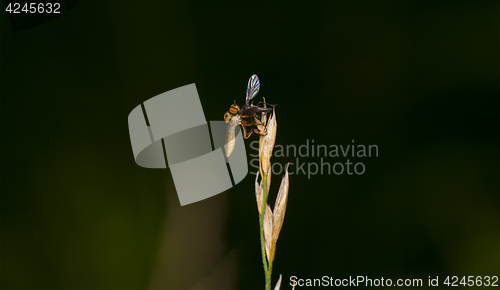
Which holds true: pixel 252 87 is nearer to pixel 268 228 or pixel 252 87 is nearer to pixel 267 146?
pixel 267 146

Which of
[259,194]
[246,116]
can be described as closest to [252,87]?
[246,116]

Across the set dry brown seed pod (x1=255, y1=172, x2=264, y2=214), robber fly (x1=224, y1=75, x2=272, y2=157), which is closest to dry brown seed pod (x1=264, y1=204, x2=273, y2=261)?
dry brown seed pod (x1=255, y1=172, x2=264, y2=214)

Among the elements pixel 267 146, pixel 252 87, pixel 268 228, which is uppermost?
pixel 252 87

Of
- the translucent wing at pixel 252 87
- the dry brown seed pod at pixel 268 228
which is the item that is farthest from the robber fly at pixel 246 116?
the dry brown seed pod at pixel 268 228

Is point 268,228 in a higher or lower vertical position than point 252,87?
lower

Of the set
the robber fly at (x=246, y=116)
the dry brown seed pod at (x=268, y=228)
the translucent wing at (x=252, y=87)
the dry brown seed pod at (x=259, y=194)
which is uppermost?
the translucent wing at (x=252, y=87)

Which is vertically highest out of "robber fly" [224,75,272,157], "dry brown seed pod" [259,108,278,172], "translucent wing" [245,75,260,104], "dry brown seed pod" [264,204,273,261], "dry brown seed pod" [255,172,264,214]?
"translucent wing" [245,75,260,104]

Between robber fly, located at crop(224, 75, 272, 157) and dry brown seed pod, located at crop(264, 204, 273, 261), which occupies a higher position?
robber fly, located at crop(224, 75, 272, 157)

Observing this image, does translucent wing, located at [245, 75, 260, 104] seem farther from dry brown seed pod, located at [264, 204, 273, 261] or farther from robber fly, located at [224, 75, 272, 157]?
dry brown seed pod, located at [264, 204, 273, 261]

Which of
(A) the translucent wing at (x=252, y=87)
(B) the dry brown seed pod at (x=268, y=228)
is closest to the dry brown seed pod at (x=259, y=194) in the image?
(B) the dry brown seed pod at (x=268, y=228)

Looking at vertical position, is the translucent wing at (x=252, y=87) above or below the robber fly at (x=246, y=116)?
above

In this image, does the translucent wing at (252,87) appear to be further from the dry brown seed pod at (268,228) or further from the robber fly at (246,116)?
the dry brown seed pod at (268,228)

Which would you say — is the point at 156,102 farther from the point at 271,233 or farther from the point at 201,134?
the point at 271,233
